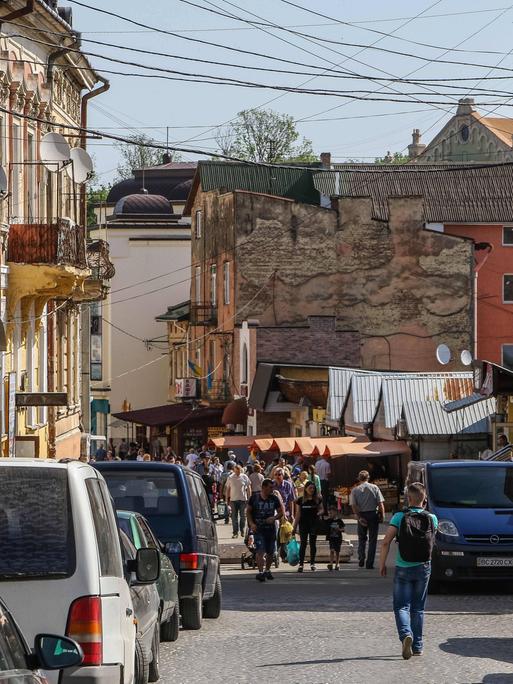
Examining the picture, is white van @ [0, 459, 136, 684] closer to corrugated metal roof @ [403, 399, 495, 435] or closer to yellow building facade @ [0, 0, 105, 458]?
yellow building facade @ [0, 0, 105, 458]

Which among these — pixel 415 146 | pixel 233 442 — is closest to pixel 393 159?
pixel 415 146

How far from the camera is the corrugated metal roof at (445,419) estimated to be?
3862 centimetres

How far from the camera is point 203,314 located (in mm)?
67125

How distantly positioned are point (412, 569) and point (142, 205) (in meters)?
73.3

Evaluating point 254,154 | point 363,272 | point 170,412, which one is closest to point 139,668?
point 363,272

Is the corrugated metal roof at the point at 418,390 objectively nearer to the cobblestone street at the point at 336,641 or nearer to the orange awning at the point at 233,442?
the orange awning at the point at 233,442

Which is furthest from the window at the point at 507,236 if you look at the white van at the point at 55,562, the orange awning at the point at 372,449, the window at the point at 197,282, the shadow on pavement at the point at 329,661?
the white van at the point at 55,562

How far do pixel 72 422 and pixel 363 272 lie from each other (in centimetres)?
1995

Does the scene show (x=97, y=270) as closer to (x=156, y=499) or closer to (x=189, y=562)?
(x=156, y=499)

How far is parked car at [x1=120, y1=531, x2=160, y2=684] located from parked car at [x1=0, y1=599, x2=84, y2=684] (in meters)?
4.12

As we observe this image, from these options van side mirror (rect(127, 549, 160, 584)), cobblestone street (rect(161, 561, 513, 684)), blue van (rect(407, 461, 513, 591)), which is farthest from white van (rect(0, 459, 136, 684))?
blue van (rect(407, 461, 513, 591))

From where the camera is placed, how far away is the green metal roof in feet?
225

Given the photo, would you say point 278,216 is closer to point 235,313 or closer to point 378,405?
point 235,313

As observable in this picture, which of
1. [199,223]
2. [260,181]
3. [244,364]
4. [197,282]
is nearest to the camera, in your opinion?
[244,364]
